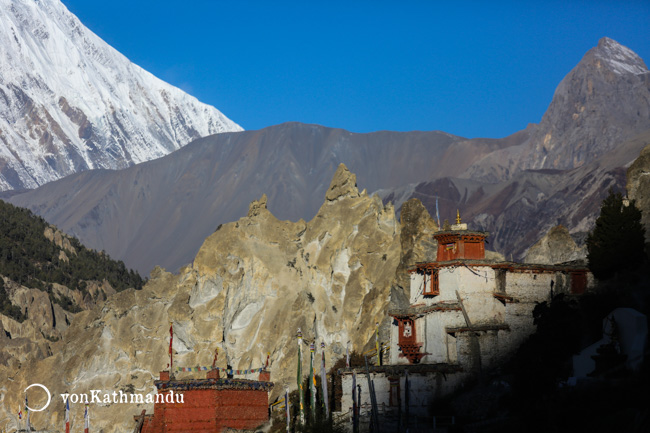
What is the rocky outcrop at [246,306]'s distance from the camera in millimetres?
128250

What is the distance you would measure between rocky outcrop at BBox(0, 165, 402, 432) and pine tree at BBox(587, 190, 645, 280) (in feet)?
135

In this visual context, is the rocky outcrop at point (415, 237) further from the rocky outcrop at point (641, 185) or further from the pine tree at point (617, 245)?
the pine tree at point (617, 245)

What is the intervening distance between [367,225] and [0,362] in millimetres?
77920

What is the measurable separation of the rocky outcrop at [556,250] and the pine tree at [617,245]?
13709mm

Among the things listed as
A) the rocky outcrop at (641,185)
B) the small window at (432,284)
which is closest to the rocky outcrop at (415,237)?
the rocky outcrop at (641,185)

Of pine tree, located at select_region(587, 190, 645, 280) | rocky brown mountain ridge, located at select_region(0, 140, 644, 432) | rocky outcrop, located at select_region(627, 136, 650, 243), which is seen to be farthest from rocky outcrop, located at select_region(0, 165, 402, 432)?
pine tree, located at select_region(587, 190, 645, 280)

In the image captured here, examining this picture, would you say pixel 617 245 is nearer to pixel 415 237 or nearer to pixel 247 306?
pixel 415 237

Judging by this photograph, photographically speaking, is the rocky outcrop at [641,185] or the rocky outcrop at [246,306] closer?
the rocky outcrop at [641,185]

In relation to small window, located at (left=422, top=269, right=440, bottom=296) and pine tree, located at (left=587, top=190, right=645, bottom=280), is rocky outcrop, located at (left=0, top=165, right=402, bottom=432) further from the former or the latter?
pine tree, located at (left=587, top=190, right=645, bottom=280)

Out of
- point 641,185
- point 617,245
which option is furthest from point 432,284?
point 641,185

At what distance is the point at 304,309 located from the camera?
427 feet

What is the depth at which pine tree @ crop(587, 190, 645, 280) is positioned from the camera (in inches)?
3063

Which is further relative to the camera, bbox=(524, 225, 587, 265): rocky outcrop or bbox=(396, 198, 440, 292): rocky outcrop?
bbox=(396, 198, 440, 292): rocky outcrop

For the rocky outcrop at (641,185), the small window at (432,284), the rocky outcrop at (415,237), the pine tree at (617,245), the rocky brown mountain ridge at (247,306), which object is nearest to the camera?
the pine tree at (617,245)
